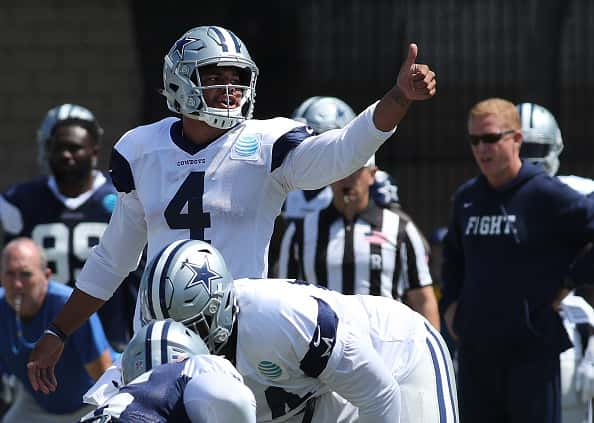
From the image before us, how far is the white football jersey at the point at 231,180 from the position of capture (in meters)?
4.77

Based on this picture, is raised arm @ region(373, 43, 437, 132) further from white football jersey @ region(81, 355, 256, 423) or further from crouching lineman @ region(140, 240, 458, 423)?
white football jersey @ region(81, 355, 256, 423)

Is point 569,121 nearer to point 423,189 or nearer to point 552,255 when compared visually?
point 423,189

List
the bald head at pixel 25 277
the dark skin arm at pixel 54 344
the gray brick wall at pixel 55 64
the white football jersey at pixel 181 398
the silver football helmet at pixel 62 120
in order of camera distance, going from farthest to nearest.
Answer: the gray brick wall at pixel 55 64
the silver football helmet at pixel 62 120
the bald head at pixel 25 277
the dark skin arm at pixel 54 344
the white football jersey at pixel 181 398

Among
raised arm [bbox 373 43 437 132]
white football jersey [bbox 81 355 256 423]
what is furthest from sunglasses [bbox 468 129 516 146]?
white football jersey [bbox 81 355 256 423]

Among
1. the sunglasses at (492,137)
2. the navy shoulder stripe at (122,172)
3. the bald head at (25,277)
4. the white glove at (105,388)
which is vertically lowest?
the bald head at (25,277)

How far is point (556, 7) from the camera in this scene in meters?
11.4

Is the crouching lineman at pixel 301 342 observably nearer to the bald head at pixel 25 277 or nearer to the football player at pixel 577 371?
the football player at pixel 577 371

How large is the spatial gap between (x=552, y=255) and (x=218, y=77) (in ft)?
6.54

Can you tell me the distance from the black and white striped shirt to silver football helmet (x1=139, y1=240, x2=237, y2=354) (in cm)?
282

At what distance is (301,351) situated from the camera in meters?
4.20

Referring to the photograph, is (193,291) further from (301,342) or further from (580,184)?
(580,184)

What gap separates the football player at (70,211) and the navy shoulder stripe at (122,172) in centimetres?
254

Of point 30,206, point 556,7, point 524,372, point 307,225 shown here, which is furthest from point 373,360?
point 556,7

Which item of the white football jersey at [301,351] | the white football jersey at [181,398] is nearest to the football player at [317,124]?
the white football jersey at [301,351]
